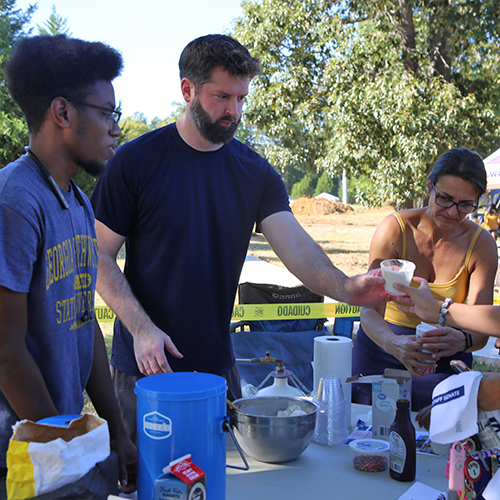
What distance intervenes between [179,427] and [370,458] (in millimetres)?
863

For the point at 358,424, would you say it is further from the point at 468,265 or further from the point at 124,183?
the point at 124,183

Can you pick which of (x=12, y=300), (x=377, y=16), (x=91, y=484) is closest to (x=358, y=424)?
(x=91, y=484)

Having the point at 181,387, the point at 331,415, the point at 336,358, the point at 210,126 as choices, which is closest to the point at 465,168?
the point at 336,358

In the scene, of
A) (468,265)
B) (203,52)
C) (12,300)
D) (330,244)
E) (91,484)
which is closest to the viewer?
(91,484)

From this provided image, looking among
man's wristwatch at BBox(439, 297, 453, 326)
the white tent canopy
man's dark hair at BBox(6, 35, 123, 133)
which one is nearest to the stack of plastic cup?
man's wristwatch at BBox(439, 297, 453, 326)

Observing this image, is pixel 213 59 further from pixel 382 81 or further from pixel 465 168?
pixel 382 81

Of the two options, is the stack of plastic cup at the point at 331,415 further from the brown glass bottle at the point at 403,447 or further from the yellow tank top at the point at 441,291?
the yellow tank top at the point at 441,291

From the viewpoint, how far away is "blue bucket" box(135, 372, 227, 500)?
4.75 feet

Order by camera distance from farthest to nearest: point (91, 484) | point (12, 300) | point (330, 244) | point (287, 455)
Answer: point (330, 244) → point (287, 455) → point (12, 300) → point (91, 484)

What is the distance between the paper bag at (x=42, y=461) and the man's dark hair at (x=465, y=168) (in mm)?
2351

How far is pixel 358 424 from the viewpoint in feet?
7.97

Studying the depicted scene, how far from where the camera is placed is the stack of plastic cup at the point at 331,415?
7.19 ft

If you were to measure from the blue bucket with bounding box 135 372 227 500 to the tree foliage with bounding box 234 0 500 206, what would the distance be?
32.4 ft

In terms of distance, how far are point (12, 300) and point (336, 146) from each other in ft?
36.2
